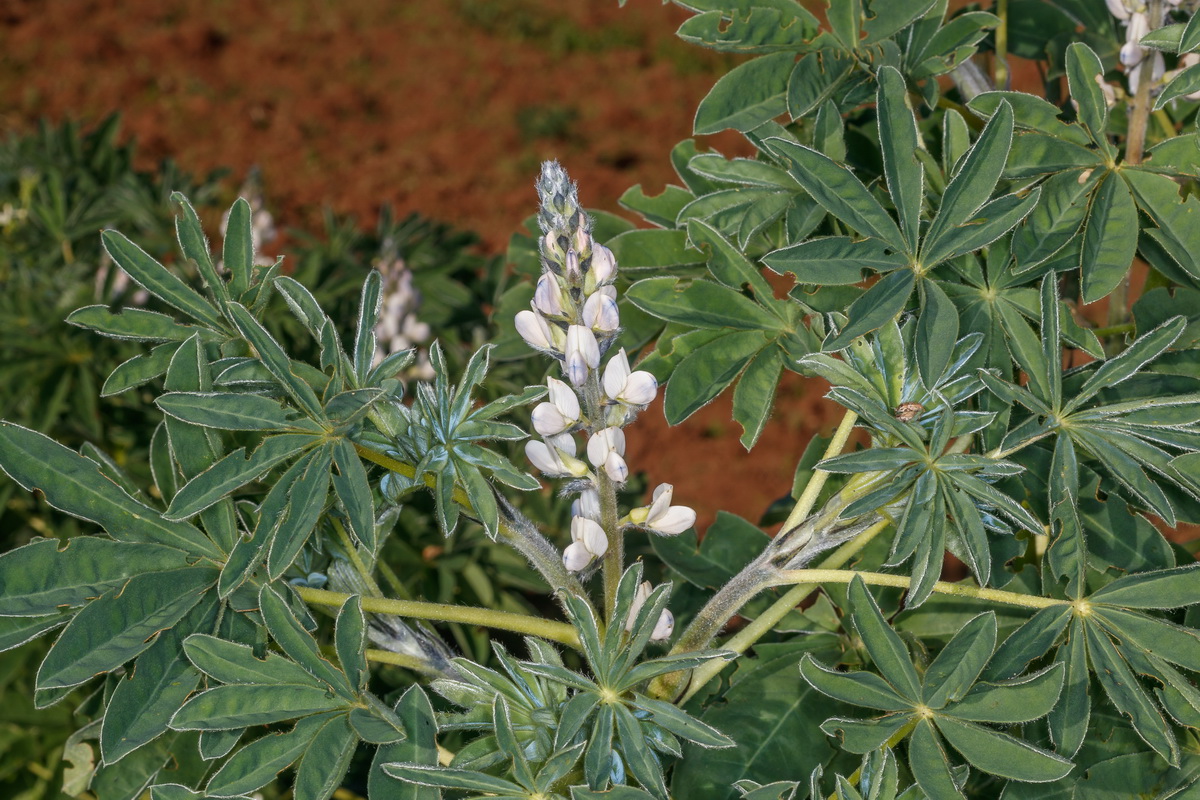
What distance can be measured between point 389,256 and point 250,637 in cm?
158

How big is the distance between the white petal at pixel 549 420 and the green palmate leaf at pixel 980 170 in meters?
0.53

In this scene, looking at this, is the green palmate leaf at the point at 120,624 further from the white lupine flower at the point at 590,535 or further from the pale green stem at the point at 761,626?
the pale green stem at the point at 761,626

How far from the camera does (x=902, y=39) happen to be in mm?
1500

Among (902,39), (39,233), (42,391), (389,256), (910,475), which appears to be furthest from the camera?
(39,233)

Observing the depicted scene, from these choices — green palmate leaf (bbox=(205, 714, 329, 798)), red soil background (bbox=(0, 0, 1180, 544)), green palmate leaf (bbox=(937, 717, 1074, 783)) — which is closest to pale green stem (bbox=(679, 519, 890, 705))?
green palmate leaf (bbox=(937, 717, 1074, 783))

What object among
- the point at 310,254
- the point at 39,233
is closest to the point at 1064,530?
the point at 310,254

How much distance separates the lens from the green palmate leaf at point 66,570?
1.08 m

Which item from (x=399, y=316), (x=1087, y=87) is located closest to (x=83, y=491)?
(x=1087, y=87)

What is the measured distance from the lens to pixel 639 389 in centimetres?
105

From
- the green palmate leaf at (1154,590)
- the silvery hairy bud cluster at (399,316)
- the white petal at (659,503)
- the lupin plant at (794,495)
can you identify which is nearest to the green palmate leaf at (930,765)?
the lupin plant at (794,495)

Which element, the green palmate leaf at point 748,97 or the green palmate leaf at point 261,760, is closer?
the green palmate leaf at point 261,760

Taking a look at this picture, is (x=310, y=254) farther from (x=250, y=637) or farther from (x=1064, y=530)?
(x=1064, y=530)

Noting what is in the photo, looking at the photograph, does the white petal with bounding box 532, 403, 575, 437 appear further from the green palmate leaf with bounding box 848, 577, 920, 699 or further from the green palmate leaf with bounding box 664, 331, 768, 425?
the green palmate leaf with bounding box 848, 577, 920, 699

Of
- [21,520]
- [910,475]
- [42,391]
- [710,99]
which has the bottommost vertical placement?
[21,520]
